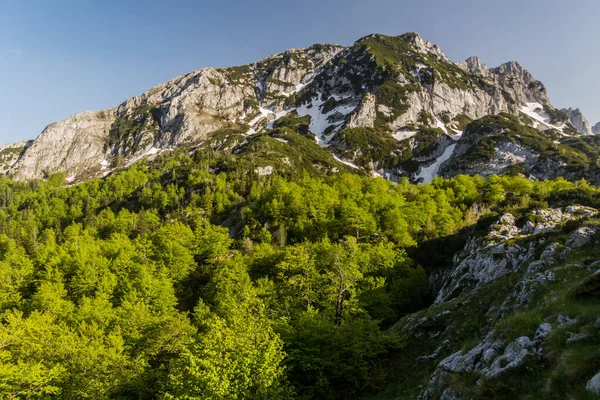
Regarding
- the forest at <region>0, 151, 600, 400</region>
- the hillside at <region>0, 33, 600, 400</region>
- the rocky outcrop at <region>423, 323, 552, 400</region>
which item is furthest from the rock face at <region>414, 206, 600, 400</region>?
the forest at <region>0, 151, 600, 400</region>

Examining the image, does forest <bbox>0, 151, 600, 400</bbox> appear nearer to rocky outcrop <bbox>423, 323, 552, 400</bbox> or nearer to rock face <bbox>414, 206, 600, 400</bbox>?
rock face <bbox>414, 206, 600, 400</bbox>

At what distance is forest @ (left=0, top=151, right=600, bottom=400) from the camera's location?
80.1 feet

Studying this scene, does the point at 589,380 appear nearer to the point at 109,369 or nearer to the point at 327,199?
the point at 109,369

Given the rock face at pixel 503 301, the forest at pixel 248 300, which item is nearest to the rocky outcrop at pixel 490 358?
the rock face at pixel 503 301

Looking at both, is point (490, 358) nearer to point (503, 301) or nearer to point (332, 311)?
point (503, 301)

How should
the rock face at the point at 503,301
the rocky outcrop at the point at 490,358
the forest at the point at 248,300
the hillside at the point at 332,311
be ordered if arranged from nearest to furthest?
the rocky outcrop at the point at 490,358 < the rock face at the point at 503,301 < the hillside at the point at 332,311 < the forest at the point at 248,300

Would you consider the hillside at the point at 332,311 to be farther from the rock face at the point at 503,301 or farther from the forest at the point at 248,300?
the forest at the point at 248,300

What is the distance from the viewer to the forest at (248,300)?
24422 mm

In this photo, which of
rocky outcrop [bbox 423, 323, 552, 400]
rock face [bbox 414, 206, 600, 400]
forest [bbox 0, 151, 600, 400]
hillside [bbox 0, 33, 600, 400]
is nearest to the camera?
rocky outcrop [bbox 423, 323, 552, 400]

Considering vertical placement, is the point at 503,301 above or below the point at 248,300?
below

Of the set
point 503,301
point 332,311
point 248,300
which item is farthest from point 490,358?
point 248,300

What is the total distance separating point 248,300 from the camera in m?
33.0

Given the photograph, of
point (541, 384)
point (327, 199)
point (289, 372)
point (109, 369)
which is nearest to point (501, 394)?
point (541, 384)

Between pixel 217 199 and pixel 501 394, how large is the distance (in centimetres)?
11058
